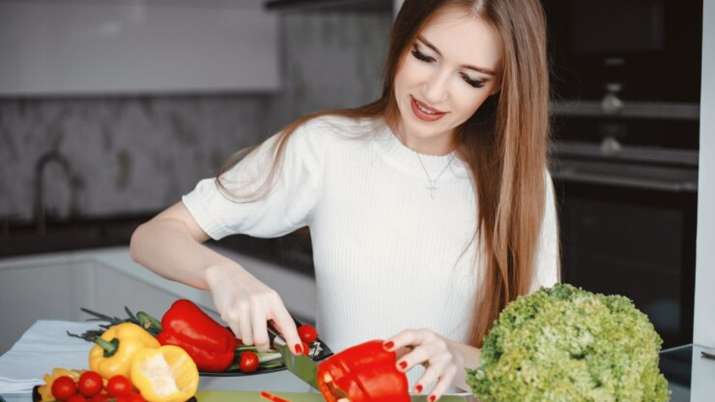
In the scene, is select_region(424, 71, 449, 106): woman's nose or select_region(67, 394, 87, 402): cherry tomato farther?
select_region(424, 71, 449, 106): woman's nose

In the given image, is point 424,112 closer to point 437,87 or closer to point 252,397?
point 437,87

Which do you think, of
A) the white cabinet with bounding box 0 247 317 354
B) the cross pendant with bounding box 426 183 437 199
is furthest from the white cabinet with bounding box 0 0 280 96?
the cross pendant with bounding box 426 183 437 199

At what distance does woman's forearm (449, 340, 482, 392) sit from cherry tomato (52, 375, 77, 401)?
50cm

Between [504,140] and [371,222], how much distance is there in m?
0.29

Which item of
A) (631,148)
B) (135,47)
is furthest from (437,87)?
(135,47)

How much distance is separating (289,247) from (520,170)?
2190 mm

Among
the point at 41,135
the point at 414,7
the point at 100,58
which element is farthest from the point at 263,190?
the point at 41,135

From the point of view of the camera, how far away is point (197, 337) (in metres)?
1.18

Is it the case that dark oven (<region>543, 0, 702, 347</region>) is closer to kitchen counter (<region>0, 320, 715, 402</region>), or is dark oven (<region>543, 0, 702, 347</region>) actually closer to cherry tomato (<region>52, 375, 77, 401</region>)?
kitchen counter (<region>0, 320, 715, 402</region>)

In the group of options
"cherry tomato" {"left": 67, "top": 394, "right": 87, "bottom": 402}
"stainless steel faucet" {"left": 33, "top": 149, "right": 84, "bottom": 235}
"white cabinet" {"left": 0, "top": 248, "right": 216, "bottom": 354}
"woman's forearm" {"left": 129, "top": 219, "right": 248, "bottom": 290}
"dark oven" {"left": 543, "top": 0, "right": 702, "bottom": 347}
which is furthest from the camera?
"stainless steel faucet" {"left": 33, "top": 149, "right": 84, "bottom": 235}

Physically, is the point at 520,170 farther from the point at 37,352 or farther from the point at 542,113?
the point at 37,352

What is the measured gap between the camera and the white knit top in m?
1.50

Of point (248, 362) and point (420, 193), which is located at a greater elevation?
point (420, 193)

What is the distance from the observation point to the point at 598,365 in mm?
944
